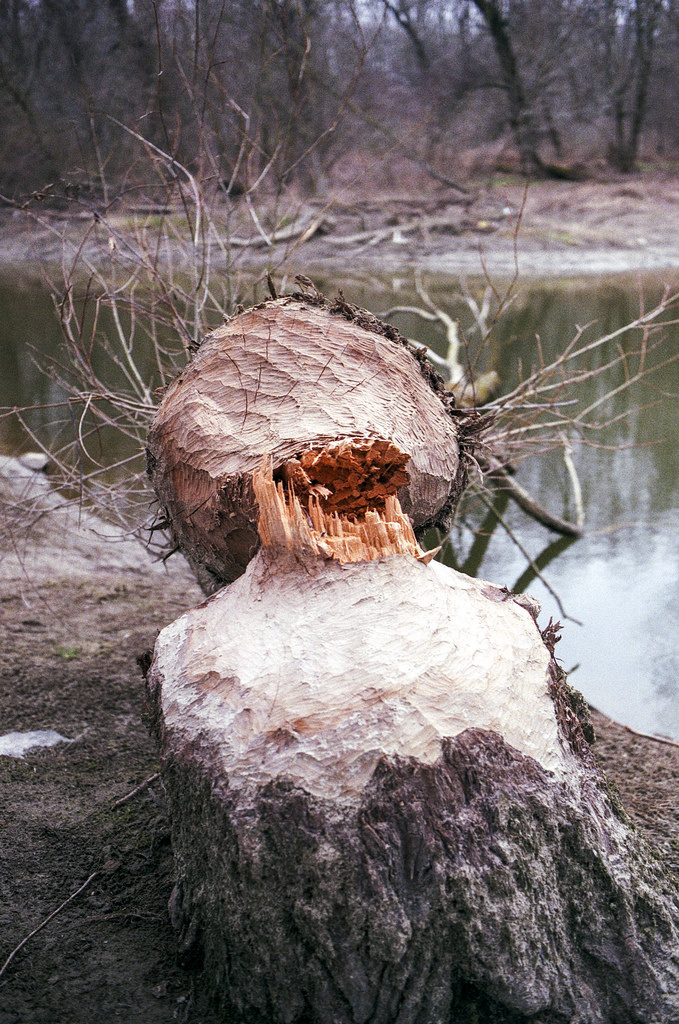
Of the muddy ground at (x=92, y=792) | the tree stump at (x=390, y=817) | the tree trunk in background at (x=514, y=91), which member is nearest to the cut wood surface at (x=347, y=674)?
the tree stump at (x=390, y=817)

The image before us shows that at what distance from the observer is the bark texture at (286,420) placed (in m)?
1.90

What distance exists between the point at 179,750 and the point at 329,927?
404 millimetres

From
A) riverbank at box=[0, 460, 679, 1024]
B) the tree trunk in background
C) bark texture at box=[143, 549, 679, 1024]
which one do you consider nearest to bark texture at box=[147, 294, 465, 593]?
bark texture at box=[143, 549, 679, 1024]

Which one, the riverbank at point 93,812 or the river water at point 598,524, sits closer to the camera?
the riverbank at point 93,812

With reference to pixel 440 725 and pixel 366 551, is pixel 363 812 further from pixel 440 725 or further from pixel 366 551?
pixel 366 551

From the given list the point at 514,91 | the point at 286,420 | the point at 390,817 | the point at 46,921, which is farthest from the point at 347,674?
the point at 514,91

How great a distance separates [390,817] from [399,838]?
4 centimetres

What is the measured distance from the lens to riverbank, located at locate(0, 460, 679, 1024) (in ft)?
5.04

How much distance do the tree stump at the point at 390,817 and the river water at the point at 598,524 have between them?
328 mm

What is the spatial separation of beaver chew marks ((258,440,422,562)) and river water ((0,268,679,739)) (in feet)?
1.47

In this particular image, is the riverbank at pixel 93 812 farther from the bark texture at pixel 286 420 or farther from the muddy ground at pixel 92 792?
the bark texture at pixel 286 420

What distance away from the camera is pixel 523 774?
1.48 metres

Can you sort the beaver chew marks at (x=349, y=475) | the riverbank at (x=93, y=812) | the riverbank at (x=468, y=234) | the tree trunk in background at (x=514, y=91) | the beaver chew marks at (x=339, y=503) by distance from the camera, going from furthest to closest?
the tree trunk in background at (x=514, y=91), the riverbank at (x=468, y=234), the beaver chew marks at (x=349, y=475), the beaver chew marks at (x=339, y=503), the riverbank at (x=93, y=812)

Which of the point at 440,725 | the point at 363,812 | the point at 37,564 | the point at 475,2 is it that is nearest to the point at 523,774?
the point at 440,725
